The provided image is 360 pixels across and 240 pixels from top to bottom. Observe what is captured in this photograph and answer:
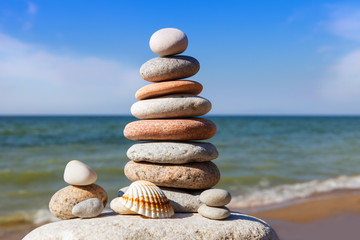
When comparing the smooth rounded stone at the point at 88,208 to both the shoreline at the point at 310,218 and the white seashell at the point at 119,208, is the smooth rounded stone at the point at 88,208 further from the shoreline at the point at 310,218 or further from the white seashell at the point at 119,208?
the shoreline at the point at 310,218

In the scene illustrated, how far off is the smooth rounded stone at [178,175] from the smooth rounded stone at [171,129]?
1.34 feet

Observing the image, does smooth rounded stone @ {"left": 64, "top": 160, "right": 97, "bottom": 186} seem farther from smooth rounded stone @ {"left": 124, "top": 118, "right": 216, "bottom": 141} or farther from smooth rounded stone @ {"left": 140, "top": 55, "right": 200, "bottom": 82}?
smooth rounded stone @ {"left": 140, "top": 55, "right": 200, "bottom": 82}

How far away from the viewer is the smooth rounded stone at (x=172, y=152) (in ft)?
14.9

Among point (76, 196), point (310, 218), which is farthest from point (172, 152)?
point (310, 218)

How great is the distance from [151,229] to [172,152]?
1125 millimetres

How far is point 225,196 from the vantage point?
4.18 meters

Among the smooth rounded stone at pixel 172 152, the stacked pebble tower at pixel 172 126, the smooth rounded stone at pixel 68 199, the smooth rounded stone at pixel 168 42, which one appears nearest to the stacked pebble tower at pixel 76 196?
the smooth rounded stone at pixel 68 199

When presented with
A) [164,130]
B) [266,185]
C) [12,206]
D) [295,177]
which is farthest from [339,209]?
[12,206]

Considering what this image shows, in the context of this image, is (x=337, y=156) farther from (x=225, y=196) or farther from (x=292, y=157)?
(x=225, y=196)

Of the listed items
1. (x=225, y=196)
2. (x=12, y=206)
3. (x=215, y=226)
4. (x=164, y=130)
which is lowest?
(x=12, y=206)

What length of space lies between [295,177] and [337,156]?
19.0 feet

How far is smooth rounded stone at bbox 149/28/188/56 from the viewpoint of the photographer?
15.6ft

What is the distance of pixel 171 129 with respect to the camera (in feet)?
15.0

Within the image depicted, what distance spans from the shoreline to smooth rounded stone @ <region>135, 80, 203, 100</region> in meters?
3.41
